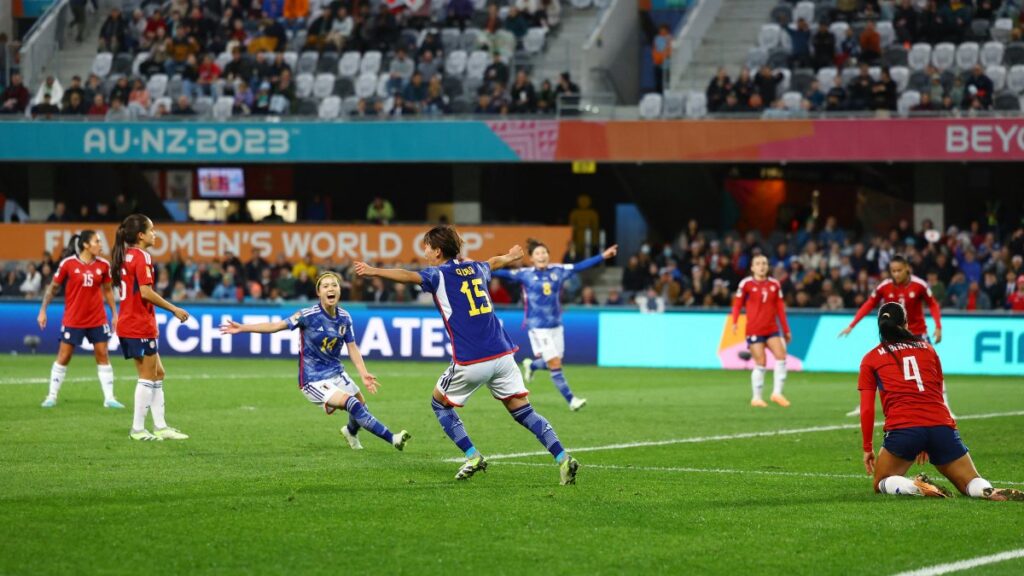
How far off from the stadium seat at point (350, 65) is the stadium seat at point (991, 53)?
594 inches

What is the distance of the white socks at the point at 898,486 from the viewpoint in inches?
437

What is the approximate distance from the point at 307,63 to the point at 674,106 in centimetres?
970

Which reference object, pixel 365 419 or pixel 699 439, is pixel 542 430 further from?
pixel 699 439

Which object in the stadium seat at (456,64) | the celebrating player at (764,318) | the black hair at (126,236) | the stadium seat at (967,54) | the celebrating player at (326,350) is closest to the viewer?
the celebrating player at (326,350)

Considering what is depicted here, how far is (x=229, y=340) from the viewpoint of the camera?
31203mm

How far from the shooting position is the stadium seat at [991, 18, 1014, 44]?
114 ft

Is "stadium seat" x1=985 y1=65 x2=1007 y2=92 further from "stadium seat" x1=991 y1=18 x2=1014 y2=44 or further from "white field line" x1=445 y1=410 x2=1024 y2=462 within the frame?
"white field line" x1=445 y1=410 x2=1024 y2=462

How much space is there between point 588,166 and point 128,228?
2293 cm

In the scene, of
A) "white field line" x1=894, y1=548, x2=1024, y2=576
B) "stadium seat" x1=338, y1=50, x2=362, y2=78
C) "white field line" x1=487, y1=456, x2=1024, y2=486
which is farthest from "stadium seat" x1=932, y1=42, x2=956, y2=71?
"white field line" x1=894, y1=548, x2=1024, y2=576

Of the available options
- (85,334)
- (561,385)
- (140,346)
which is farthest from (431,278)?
(85,334)

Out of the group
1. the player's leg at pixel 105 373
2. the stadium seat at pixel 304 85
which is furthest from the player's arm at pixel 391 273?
the stadium seat at pixel 304 85

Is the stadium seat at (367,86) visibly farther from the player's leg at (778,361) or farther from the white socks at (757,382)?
the white socks at (757,382)

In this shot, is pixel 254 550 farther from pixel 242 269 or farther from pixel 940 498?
pixel 242 269

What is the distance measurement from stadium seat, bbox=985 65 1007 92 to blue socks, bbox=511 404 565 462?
80.8 feet
